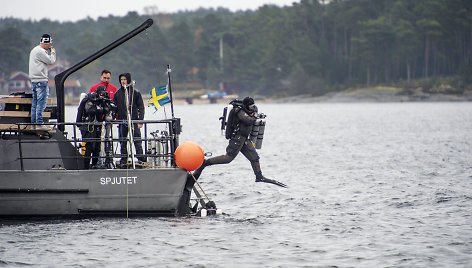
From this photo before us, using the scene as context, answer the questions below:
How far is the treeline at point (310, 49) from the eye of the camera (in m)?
143

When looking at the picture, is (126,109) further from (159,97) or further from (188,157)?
(188,157)

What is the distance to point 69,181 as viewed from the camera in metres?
19.3

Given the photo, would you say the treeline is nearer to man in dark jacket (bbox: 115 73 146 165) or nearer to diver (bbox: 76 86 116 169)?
man in dark jacket (bbox: 115 73 146 165)

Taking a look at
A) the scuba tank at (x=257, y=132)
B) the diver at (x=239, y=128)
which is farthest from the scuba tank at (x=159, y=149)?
the scuba tank at (x=257, y=132)

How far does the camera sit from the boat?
19.2 metres

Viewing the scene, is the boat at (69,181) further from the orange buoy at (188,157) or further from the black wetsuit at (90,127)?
the black wetsuit at (90,127)

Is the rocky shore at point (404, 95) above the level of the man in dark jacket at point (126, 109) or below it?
below

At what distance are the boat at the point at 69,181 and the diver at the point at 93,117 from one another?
243 millimetres

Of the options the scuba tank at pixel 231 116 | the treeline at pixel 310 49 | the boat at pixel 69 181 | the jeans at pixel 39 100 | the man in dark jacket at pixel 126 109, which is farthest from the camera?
the treeline at pixel 310 49

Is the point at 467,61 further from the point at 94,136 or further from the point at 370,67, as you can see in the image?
the point at 94,136

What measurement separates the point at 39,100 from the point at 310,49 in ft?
446

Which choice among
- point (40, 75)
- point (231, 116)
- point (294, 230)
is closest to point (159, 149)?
point (231, 116)

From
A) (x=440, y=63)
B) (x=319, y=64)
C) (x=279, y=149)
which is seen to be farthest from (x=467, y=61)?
(x=279, y=149)

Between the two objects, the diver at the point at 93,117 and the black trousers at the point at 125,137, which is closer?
the diver at the point at 93,117
